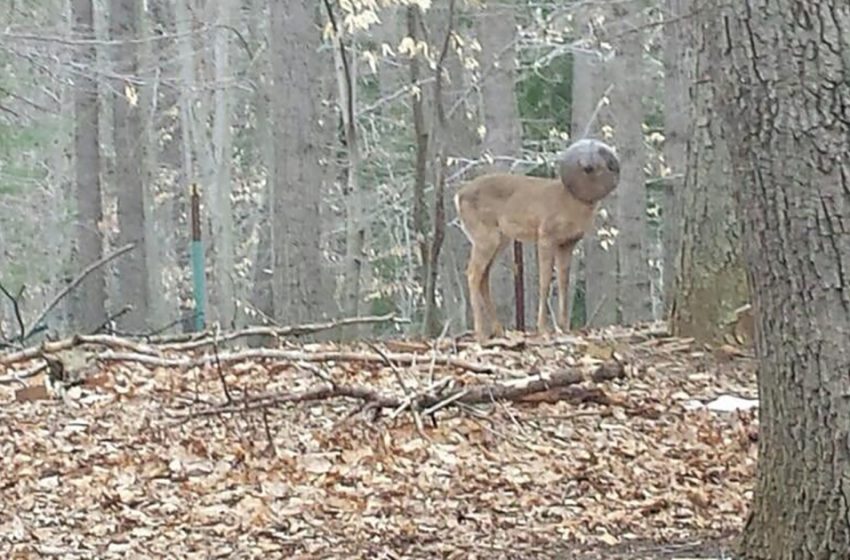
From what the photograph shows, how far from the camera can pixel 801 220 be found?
142 inches

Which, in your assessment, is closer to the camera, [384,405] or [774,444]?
Result: [774,444]

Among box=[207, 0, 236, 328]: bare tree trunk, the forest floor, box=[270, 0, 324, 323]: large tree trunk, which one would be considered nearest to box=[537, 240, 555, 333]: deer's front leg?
the forest floor

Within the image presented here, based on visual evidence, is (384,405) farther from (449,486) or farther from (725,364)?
(725,364)

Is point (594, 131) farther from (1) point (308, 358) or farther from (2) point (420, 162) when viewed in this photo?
(1) point (308, 358)

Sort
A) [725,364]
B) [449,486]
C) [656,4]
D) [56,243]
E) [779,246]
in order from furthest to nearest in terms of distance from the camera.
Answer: [56,243] < [656,4] < [725,364] < [449,486] < [779,246]

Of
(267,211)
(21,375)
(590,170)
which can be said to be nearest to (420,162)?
(590,170)

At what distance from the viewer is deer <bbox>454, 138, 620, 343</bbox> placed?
924cm

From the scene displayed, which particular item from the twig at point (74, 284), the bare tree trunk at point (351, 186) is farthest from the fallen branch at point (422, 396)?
the bare tree trunk at point (351, 186)

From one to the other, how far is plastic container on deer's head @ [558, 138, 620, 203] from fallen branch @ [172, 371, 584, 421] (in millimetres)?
2592

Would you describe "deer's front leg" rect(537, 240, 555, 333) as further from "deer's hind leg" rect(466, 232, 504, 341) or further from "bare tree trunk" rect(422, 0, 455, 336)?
"bare tree trunk" rect(422, 0, 455, 336)

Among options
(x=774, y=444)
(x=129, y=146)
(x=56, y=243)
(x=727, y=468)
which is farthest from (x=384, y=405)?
(x=56, y=243)

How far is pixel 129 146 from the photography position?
69.2 feet

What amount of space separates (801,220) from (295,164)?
354 inches

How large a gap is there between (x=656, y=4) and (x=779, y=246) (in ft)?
43.1
